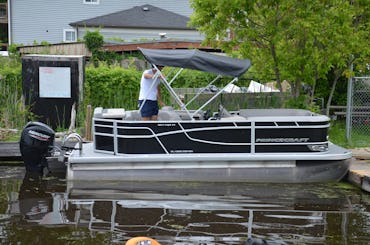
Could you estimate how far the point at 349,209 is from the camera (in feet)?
27.2

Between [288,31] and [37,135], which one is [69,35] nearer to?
[288,31]

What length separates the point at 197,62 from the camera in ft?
31.2

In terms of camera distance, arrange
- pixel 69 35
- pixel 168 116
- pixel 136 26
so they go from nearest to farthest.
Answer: pixel 168 116 < pixel 136 26 < pixel 69 35

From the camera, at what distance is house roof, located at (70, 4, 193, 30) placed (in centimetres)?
2830

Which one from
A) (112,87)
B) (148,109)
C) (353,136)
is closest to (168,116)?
(148,109)

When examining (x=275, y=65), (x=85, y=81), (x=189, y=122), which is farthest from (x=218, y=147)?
(x=85, y=81)

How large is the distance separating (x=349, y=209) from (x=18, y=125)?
8.38 metres

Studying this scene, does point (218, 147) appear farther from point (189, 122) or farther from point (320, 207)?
point (320, 207)

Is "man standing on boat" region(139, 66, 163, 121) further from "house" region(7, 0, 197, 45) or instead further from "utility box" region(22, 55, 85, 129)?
"house" region(7, 0, 197, 45)

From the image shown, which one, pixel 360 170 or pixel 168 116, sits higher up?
pixel 168 116

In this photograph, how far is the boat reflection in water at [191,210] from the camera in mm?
6996

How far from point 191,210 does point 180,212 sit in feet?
0.62

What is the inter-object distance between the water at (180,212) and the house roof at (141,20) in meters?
19.1

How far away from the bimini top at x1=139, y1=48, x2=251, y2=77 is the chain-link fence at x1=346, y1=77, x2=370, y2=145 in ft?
12.2
